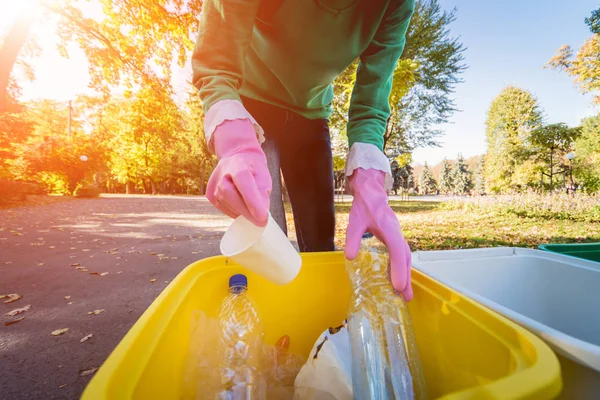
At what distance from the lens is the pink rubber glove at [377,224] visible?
2.64ft

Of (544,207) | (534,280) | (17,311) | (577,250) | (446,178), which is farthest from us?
(446,178)

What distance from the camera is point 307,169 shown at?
4.73 ft

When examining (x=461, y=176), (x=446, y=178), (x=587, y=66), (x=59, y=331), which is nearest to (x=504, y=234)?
(x=59, y=331)

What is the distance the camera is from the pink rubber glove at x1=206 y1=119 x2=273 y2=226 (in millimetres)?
684

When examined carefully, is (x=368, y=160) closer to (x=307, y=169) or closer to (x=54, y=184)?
(x=307, y=169)

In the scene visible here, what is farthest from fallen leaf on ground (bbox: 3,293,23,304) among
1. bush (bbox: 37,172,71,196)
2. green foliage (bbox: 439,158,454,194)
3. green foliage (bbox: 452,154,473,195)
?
green foliage (bbox: 439,158,454,194)

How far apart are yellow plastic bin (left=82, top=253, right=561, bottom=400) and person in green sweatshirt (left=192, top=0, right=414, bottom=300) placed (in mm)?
166

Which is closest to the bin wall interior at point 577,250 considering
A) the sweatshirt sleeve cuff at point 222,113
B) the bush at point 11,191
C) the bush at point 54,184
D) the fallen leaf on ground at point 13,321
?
the sweatshirt sleeve cuff at point 222,113

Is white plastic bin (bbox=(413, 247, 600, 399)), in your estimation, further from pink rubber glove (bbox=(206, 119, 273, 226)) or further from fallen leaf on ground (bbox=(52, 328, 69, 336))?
fallen leaf on ground (bbox=(52, 328, 69, 336))

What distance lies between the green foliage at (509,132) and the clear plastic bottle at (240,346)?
21.6 metres

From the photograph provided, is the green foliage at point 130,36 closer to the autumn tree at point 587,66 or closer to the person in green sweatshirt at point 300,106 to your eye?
the person in green sweatshirt at point 300,106

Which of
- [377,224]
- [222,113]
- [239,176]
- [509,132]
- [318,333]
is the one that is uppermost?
[509,132]

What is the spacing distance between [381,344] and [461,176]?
4236 centimetres

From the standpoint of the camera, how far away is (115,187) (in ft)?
99.0
